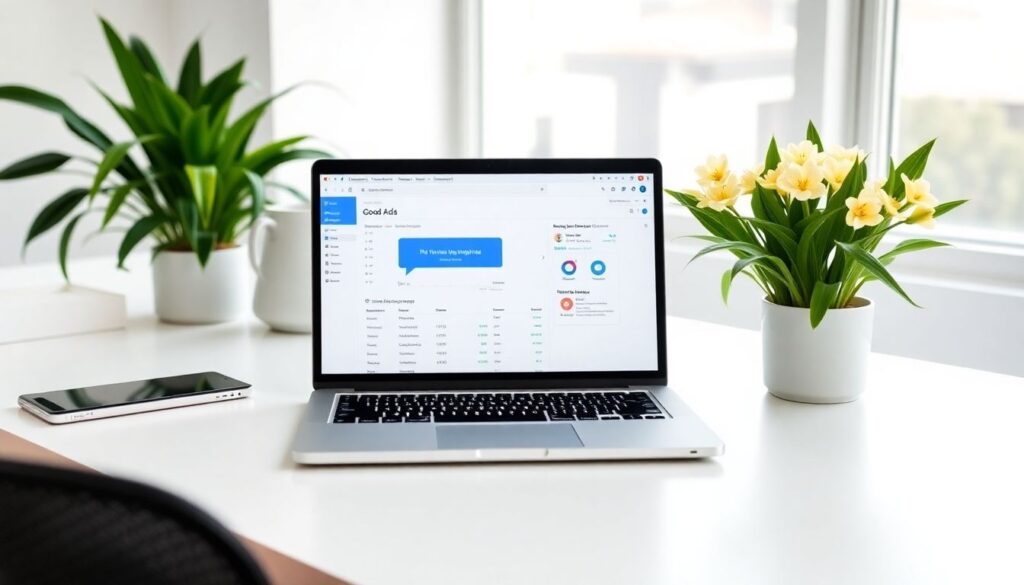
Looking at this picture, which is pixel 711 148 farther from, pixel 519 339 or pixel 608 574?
pixel 608 574

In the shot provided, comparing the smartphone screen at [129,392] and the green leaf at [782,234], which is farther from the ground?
the green leaf at [782,234]

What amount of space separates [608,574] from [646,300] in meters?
0.52

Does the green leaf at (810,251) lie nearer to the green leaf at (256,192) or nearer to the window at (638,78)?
the green leaf at (256,192)

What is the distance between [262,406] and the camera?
4.22 ft

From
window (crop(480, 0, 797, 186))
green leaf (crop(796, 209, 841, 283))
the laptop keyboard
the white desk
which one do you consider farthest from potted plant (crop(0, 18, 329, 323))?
window (crop(480, 0, 797, 186))

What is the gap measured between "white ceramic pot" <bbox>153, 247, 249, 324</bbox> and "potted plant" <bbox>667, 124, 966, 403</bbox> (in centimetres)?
73

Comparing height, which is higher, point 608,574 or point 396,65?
point 396,65

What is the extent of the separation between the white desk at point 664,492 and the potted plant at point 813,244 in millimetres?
45

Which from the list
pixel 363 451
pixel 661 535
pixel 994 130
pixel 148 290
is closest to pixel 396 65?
pixel 148 290

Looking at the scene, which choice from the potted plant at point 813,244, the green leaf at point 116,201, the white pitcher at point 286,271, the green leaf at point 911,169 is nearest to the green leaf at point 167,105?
the green leaf at point 116,201

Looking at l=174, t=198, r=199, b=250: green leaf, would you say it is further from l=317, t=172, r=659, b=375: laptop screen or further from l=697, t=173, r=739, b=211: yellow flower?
l=697, t=173, r=739, b=211: yellow flower

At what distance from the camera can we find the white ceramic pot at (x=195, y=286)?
169 cm

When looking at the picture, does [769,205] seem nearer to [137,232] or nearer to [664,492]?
[664,492]

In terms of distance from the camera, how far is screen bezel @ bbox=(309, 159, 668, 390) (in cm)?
129
